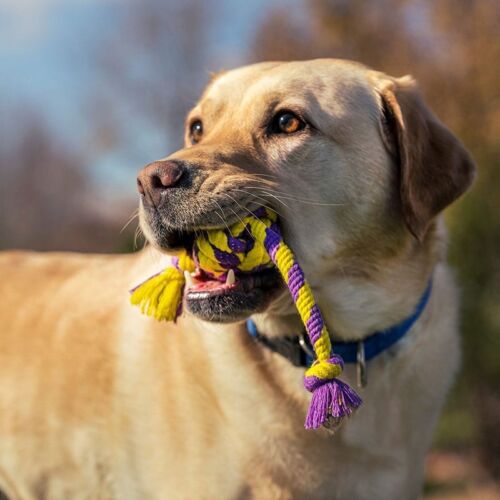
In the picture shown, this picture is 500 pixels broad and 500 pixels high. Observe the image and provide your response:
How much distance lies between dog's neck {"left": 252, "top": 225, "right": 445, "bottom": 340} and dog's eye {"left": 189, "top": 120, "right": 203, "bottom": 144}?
3.00 feet

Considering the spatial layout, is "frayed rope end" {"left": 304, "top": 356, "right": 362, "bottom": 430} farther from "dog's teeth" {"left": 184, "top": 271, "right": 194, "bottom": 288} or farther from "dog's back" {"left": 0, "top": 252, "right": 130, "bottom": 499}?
"dog's back" {"left": 0, "top": 252, "right": 130, "bottom": 499}

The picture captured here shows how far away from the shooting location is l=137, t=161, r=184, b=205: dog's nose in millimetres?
2299

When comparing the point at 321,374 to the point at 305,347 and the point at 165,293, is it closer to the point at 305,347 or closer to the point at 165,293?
the point at 305,347

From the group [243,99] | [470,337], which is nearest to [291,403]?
[243,99]

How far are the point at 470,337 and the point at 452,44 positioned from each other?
21.2ft

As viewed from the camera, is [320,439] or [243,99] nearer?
[320,439]

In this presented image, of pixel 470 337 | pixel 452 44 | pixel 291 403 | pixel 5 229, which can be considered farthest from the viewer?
pixel 5 229

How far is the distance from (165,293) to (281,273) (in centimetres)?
47

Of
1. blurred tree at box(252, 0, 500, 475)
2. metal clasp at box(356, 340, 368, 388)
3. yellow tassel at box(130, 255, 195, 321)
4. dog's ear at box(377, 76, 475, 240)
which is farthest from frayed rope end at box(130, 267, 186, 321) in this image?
blurred tree at box(252, 0, 500, 475)

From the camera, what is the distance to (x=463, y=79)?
10.6 m

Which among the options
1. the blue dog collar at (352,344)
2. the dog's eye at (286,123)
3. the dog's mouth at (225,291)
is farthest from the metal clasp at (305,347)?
the dog's eye at (286,123)

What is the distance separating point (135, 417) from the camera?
296 cm

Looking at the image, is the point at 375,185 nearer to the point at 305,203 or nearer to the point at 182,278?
the point at 305,203

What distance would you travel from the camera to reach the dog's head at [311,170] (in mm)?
2354
